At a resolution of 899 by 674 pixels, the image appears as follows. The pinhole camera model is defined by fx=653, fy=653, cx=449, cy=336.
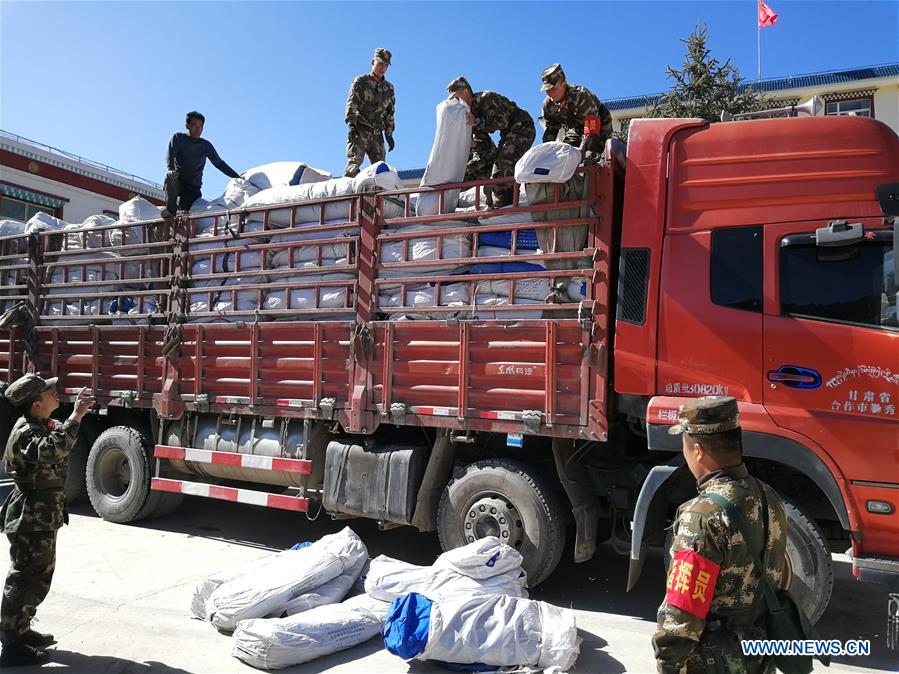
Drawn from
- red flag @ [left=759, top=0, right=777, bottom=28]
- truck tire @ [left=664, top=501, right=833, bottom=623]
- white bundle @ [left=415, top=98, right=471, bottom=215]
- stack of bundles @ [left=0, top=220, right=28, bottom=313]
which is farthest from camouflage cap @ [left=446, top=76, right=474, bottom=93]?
red flag @ [left=759, top=0, right=777, bottom=28]

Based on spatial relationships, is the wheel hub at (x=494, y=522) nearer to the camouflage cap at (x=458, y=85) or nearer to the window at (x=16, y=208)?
the camouflage cap at (x=458, y=85)

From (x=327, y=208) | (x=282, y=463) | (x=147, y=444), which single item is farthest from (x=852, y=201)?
(x=147, y=444)

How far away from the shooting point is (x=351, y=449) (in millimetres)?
5207

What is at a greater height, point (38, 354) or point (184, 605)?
point (38, 354)

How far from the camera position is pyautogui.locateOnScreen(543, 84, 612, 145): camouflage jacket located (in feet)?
17.7

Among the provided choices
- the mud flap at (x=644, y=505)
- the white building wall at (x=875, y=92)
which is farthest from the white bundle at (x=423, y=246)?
the white building wall at (x=875, y=92)

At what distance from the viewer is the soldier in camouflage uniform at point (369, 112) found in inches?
278

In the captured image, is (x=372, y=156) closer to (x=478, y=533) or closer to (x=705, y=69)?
(x=478, y=533)

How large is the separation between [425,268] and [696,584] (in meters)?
3.33

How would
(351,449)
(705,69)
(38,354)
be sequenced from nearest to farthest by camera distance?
(351,449)
(38,354)
(705,69)

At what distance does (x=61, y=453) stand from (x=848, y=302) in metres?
4.46

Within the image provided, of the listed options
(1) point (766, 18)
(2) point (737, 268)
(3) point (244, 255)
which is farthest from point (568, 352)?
(1) point (766, 18)

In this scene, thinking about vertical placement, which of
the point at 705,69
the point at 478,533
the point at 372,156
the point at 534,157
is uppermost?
the point at 705,69

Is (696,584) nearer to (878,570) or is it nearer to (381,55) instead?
(878,570)
